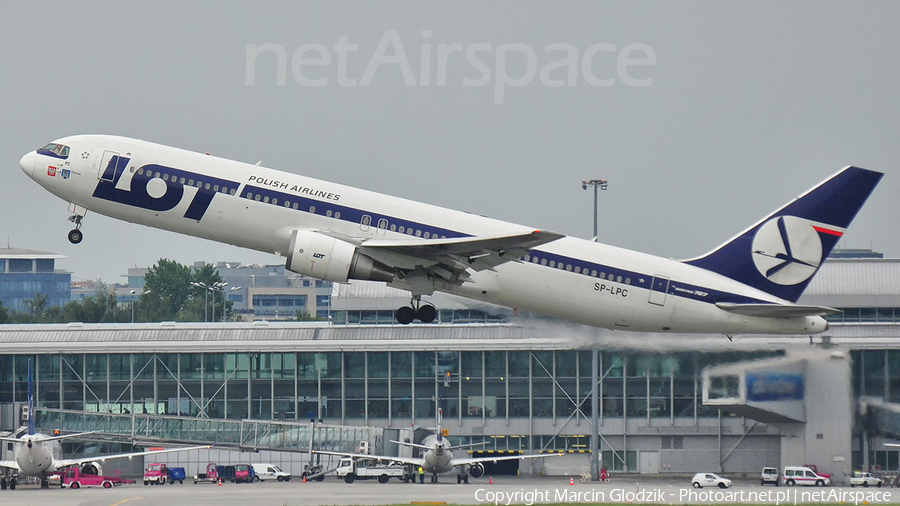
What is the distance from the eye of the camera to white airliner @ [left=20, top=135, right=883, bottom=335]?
47.5 m

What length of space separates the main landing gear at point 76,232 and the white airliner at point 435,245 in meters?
0.08

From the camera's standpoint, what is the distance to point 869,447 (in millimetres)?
58906

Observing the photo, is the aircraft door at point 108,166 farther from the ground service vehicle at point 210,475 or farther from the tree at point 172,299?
the tree at point 172,299

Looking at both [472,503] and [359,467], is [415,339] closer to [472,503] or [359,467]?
[359,467]

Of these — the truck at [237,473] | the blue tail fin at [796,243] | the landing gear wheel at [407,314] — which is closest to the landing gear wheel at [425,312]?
the landing gear wheel at [407,314]

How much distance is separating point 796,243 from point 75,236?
98.3ft

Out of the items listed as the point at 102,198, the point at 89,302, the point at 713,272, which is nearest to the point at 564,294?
the point at 713,272

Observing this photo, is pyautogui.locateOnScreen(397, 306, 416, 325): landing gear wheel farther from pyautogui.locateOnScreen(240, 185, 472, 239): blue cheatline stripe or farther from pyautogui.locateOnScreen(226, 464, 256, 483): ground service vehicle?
pyautogui.locateOnScreen(226, 464, 256, 483): ground service vehicle

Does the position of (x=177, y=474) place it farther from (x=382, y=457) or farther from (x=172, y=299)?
(x=172, y=299)

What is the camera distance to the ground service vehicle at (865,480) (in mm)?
62031

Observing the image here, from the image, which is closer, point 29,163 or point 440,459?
point 29,163

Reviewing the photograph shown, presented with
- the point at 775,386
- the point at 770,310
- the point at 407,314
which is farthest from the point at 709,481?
the point at 407,314

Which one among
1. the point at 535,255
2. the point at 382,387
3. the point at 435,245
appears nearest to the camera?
the point at 435,245

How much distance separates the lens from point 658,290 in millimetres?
49812
